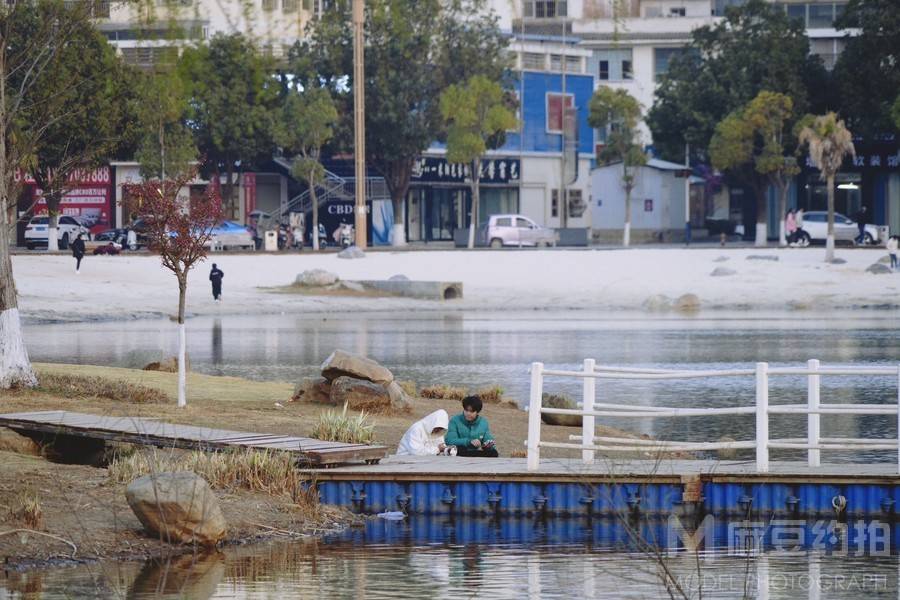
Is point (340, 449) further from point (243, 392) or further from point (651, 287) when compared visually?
point (651, 287)

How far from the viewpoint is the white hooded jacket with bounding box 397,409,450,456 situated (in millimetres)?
19719

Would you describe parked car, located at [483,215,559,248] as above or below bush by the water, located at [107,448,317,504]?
above

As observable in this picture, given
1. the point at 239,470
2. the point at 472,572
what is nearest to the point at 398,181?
the point at 239,470

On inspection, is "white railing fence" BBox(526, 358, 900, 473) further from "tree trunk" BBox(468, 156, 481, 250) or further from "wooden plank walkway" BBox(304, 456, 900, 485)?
"tree trunk" BBox(468, 156, 481, 250)

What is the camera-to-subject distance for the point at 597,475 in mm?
17281

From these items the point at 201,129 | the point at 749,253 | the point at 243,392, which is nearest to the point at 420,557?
the point at 243,392

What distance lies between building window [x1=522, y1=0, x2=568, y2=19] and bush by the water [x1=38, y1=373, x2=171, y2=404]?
309 feet

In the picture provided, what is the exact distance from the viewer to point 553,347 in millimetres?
43750

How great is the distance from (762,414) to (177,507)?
5.54 m

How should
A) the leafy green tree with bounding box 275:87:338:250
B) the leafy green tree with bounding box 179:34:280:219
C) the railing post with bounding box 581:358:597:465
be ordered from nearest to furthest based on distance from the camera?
the railing post with bounding box 581:358:597:465, the leafy green tree with bounding box 275:87:338:250, the leafy green tree with bounding box 179:34:280:219

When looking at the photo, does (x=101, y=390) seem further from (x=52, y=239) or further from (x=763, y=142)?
(x=763, y=142)

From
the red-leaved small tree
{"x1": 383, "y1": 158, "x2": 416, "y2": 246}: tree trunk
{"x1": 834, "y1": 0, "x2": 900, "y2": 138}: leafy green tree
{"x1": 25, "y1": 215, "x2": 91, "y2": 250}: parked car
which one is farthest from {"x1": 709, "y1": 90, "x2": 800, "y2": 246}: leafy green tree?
the red-leaved small tree

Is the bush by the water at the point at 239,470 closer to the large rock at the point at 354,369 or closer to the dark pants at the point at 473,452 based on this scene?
the dark pants at the point at 473,452

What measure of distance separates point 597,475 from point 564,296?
154 feet
